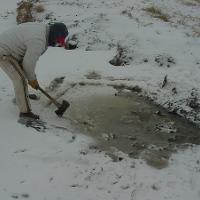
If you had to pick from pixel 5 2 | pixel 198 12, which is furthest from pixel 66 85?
pixel 5 2

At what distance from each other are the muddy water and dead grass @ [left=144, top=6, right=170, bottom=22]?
6281 millimetres

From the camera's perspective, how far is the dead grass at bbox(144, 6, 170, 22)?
1488cm

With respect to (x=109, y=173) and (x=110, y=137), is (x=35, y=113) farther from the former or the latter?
(x=109, y=173)

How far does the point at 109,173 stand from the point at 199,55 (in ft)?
18.4

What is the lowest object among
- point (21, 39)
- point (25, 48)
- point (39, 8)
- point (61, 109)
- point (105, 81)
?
point (39, 8)

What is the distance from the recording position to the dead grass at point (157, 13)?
14883 millimetres

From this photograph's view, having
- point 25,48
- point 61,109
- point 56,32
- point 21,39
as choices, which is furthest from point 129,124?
point 21,39

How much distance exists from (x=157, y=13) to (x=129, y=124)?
27.4 ft

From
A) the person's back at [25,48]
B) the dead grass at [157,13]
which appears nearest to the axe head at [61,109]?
the person's back at [25,48]

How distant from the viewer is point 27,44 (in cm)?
704

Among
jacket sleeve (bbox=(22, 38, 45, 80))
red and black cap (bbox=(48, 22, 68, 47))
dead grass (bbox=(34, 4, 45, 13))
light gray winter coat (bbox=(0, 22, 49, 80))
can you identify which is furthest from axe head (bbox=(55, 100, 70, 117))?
dead grass (bbox=(34, 4, 45, 13))

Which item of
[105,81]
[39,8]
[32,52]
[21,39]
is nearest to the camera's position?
[32,52]

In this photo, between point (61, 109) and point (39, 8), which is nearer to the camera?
point (61, 109)

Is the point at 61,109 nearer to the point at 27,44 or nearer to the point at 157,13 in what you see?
the point at 27,44
